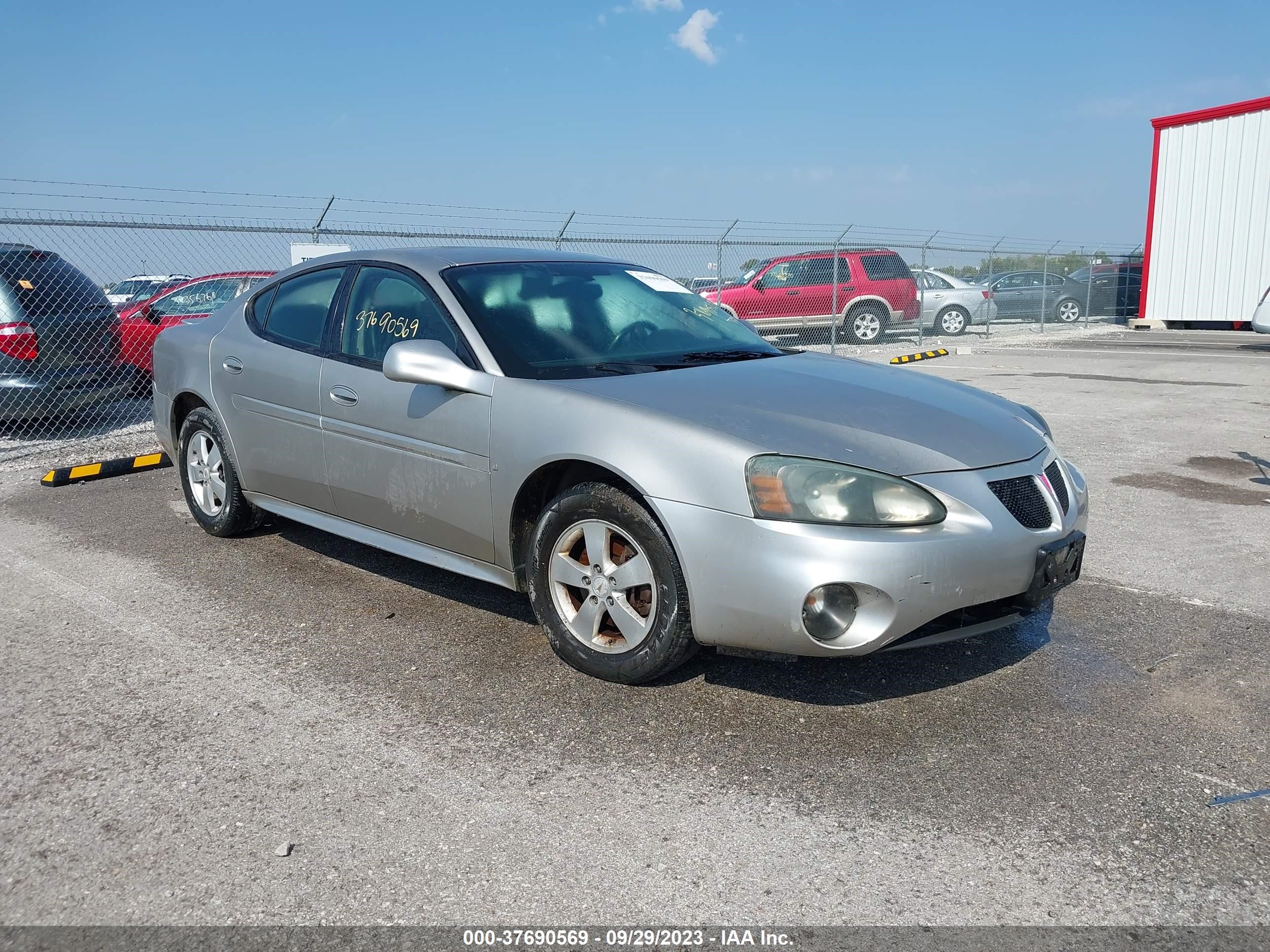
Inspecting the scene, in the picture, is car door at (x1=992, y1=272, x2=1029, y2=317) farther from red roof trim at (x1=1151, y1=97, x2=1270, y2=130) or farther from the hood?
the hood

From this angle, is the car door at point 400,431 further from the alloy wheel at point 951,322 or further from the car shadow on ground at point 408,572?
the alloy wheel at point 951,322

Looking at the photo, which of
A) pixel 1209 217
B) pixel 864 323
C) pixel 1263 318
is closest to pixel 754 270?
pixel 864 323

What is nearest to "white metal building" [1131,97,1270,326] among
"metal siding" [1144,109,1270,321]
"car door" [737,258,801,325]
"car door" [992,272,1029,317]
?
"metal siding" [1144,109,1270,321]

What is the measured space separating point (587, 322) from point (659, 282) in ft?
2.51

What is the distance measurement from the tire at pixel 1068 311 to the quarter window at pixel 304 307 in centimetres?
2433

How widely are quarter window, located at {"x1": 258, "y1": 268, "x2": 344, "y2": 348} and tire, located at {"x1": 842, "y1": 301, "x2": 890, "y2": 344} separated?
14.5 metres

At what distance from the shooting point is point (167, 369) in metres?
5.73

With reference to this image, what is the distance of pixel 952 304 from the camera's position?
70.8ft

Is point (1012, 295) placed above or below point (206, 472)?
above

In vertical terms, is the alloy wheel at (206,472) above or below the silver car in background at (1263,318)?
below

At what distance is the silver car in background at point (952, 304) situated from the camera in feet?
70.6

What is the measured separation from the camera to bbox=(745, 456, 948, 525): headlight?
3.16m

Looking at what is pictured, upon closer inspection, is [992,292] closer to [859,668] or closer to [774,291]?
[774,291]

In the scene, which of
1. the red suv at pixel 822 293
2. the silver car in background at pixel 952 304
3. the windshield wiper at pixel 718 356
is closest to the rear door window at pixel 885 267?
the red suv at pixel 822 293
